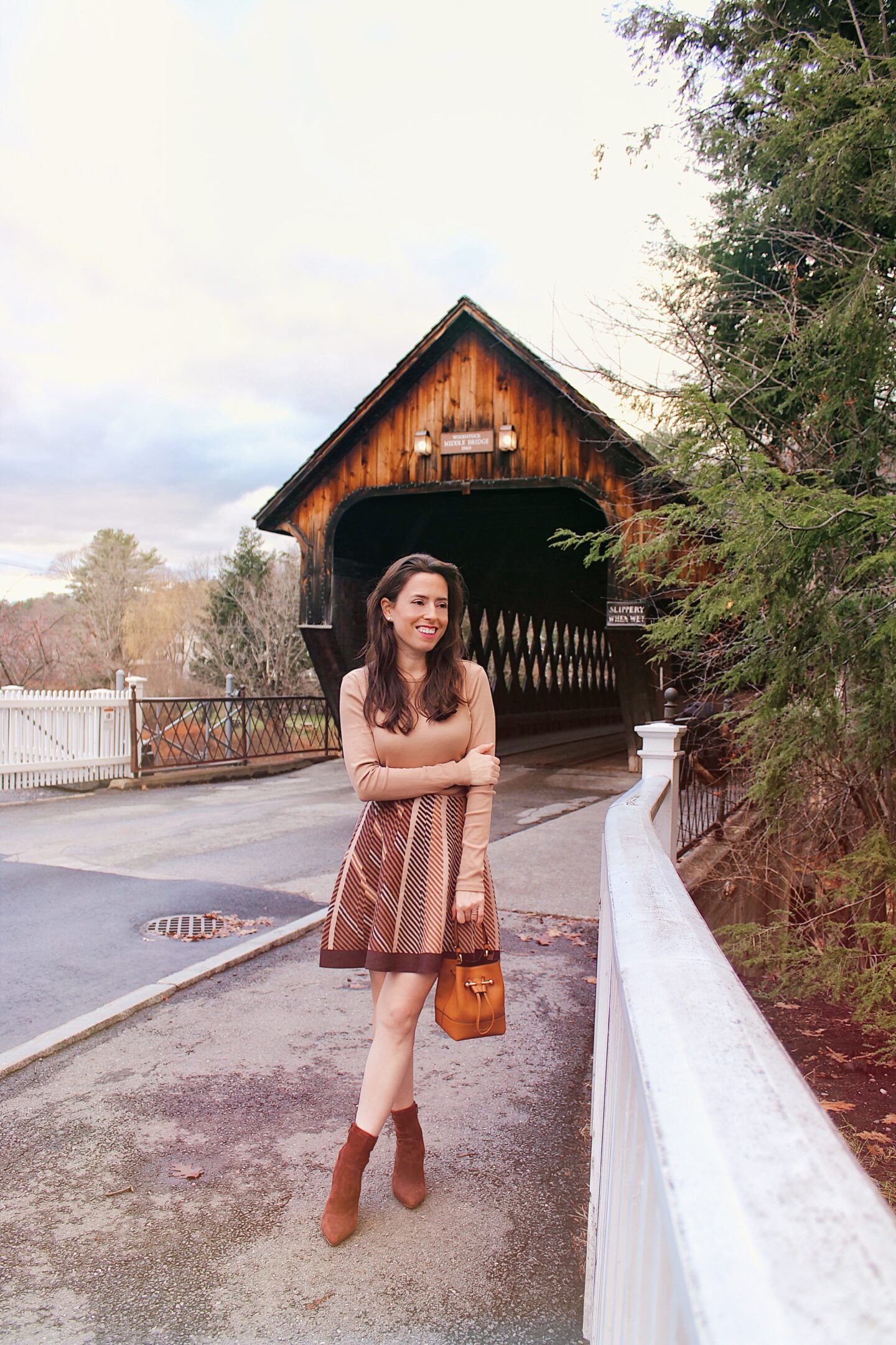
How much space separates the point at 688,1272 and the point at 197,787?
13.5 meters

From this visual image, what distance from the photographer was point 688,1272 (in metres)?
0.62

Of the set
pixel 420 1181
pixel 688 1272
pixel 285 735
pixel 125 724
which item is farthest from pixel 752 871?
pixel 285 735

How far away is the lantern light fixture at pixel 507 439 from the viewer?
1360cm

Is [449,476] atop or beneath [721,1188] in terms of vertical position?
atop

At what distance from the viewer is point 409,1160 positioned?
2.75 metres

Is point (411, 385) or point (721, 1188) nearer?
point (721, 1188)

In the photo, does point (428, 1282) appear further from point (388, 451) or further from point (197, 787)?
point (388, 451)

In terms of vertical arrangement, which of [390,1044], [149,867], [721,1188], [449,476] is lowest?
[149,867]

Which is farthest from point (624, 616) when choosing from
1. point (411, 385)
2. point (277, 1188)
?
point (277, 1188)

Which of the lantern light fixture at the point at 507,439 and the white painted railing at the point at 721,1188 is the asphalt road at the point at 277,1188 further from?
the lantern light fixture at the point at 507,439

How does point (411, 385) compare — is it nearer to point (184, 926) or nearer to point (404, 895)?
point (184, 926)

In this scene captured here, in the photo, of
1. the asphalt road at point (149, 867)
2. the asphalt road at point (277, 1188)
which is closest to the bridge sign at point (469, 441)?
the asphalt road at point (149, 867)

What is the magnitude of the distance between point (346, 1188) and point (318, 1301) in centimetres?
28

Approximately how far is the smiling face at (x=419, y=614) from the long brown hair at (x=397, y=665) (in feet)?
0.07
